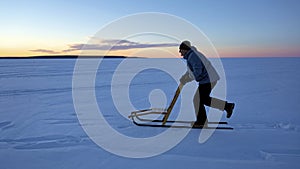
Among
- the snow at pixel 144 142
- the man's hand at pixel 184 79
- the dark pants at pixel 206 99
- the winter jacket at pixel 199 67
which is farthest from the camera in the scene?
the man's hand at pixel 184 79

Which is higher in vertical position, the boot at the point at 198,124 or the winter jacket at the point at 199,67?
the winter jacket at the point at 199,67

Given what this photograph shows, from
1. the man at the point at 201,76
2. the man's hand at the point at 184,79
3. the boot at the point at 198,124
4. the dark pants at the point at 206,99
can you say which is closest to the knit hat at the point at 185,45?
the man at the point at 201,76

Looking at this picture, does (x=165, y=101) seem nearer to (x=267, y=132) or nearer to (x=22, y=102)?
(x=267, y=132)

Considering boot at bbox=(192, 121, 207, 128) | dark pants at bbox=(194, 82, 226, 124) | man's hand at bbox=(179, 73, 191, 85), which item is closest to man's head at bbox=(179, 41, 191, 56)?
man's hand at bbox=(179, 73, 191, 85)

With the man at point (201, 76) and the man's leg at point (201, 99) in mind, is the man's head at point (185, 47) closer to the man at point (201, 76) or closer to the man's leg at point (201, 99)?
the man at point (201, 76)

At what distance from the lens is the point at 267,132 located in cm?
379

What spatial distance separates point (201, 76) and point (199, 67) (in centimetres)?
16

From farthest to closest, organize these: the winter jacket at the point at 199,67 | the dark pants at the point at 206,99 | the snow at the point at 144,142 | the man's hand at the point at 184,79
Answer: the man's hand at the point at 184,79 → the dark pants at the point at 206,99 → the winter jacket at the point at 199,67 → the snow at the point at 144,142

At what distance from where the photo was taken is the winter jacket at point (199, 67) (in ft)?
12.0

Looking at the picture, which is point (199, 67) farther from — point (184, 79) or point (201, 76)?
point (184, 79)

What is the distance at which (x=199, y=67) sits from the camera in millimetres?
3668

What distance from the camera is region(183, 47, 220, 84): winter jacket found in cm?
365

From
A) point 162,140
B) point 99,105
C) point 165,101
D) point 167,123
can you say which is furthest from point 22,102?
point 162,140

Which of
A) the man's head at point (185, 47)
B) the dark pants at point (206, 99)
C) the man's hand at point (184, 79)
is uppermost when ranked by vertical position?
the man's head at point (185, 47)
